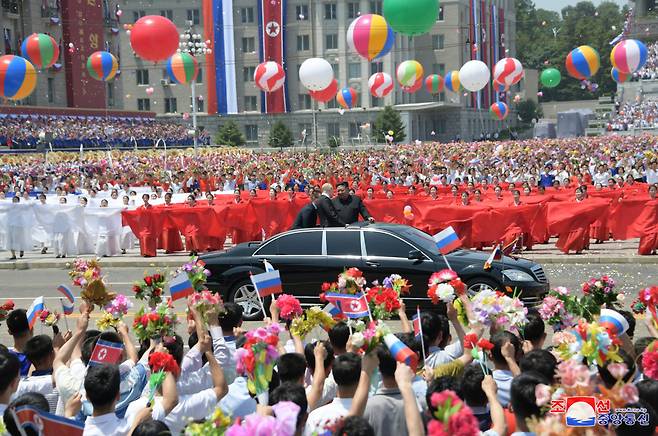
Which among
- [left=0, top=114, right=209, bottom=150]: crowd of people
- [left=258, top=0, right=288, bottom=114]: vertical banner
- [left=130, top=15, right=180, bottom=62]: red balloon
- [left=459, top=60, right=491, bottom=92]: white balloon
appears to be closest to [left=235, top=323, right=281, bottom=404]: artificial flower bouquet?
[left=130, top=15, right=180, bottom=62]: red balloon

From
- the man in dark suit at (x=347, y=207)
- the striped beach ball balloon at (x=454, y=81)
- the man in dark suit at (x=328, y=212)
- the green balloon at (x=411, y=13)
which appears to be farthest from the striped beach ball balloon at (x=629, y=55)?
the man in dark suit at (x=328, y=212)

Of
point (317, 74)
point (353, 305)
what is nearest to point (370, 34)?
point (317, 74)

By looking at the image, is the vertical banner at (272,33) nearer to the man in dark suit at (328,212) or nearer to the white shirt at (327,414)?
the man in dark suit at (328,212)

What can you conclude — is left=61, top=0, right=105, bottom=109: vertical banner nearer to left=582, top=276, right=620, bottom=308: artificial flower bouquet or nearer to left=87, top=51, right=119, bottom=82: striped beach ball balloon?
left=87, top=51, right=119, bottom=82: striped beach ball balloon

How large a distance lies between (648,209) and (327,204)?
7.59m

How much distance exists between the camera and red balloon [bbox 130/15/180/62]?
25.8 m

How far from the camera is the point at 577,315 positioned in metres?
7.67

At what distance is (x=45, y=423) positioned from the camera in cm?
463

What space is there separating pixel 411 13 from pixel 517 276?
11257 mm

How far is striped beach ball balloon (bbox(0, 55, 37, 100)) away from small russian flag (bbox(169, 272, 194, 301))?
24.6m

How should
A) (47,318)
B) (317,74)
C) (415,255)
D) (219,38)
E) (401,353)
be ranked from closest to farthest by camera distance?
(401,353) < (47,318) < (415,255) < (317,74) < (219,38)

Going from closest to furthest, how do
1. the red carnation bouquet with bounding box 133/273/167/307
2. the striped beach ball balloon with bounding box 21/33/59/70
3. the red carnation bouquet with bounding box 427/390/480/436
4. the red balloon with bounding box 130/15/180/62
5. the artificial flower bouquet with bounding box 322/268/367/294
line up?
the red carnation bouquet with bounding box 427/390/480/436
the artificial flower bouquet with bounding box 322/268/367/294
the red carnation bouquet with bounding box 133/273/167/307
the red balloon with bounding box 130/15/180/62
the striped beach ball balloon with bounding box 21/33/59/70

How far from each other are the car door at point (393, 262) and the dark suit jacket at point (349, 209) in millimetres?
2019

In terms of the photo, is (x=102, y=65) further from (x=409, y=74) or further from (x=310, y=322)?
(x=310, y=322)
